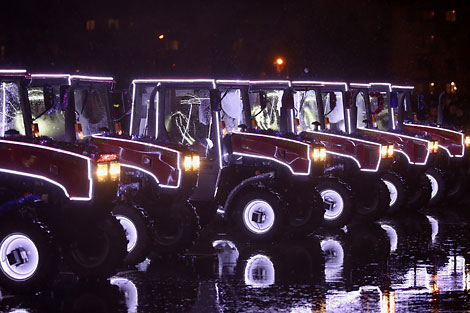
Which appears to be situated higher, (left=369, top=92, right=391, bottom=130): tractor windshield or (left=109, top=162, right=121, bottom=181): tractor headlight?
(left=369, top=92, right=391, bottom=130): tractor windshield

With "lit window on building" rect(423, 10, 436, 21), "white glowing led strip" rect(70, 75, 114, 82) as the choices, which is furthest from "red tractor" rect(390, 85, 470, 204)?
"lit window on building" rect(423, 10, 436, 21)

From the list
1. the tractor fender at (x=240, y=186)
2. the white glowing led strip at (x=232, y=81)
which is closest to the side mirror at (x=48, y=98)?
the white glowing led strip at (x=232, y=81)

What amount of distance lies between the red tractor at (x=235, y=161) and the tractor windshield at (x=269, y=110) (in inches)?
22.9

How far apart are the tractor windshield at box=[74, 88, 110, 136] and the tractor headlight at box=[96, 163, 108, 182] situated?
2.75 metres

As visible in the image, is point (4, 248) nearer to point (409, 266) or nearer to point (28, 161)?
point (28, 161)

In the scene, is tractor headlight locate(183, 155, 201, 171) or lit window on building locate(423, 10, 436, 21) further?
lit window on building locate(423, 10, 436, 21)

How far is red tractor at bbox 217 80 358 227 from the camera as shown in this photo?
16.7 meters

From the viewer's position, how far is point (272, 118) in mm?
17469

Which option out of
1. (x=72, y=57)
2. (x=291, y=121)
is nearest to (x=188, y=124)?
(x=291, y=121)

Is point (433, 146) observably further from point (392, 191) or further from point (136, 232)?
point (136, 232)

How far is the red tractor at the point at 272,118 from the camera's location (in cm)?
1667

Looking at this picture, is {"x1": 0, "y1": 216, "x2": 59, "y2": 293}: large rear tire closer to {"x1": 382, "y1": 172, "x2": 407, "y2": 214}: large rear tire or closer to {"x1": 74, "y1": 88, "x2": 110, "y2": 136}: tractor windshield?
{"x1": 74, "y1": 88, "x2": 110, "y2": 136}: tractor windshield

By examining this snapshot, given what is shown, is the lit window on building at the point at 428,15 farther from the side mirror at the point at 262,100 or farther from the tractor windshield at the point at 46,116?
the tractor windshield at the point at 46,116

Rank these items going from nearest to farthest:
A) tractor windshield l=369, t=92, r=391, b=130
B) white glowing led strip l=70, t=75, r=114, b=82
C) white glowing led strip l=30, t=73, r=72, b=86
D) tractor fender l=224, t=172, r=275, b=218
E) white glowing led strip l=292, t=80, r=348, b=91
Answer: white glowing led strip l=30, t=73, r=72, b=86
white glowing led strip l=70, t=75, r=114, b=82
tractor fender l=224, t=172, r=275, b=218
white glowing led strip l=292, t=80, r=348, b=91
tractor windshield l=369, t=92, r=391, b=130
